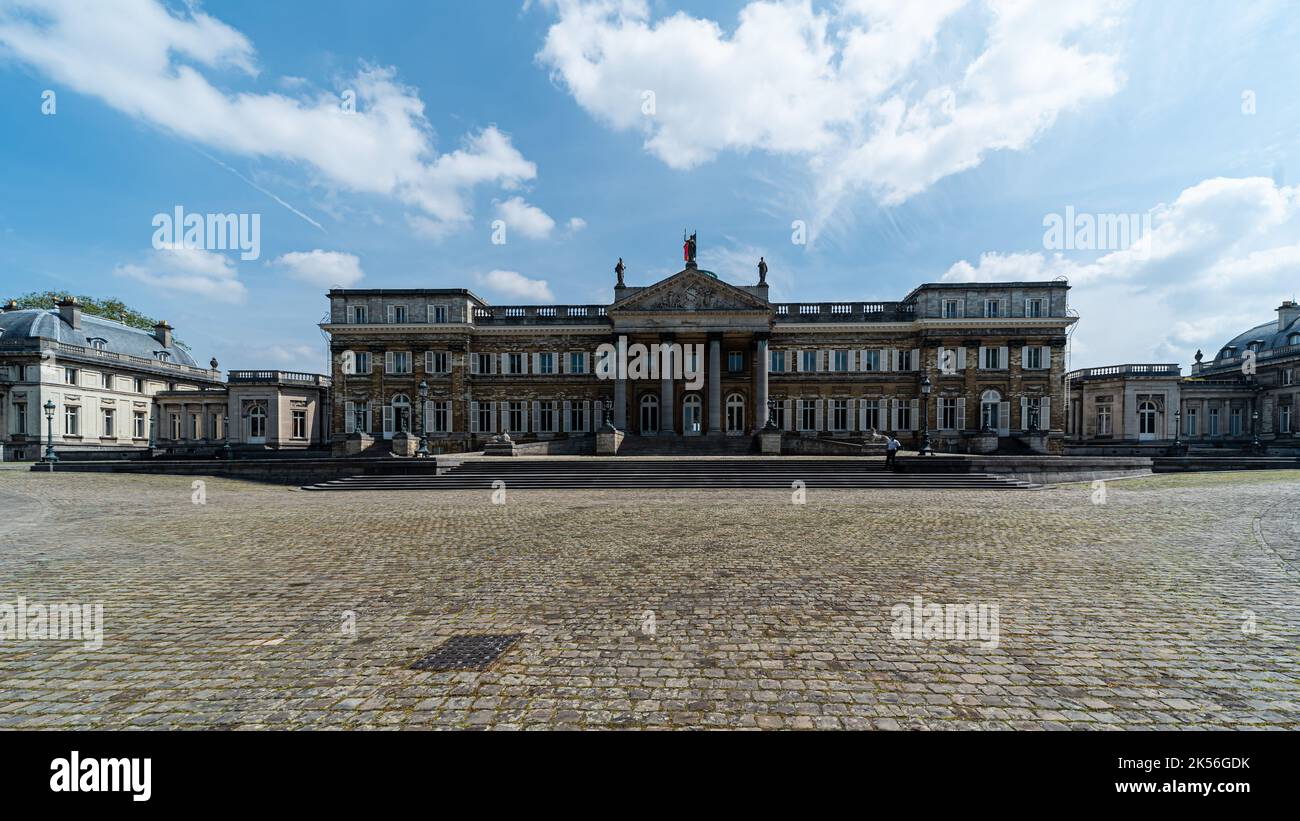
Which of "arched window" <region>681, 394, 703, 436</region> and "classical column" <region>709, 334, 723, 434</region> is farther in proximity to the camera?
"arched window" <region>681, 394, 703, 436</region>

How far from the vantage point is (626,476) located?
21.3 meters

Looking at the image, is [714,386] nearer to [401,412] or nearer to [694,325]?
[694,325]

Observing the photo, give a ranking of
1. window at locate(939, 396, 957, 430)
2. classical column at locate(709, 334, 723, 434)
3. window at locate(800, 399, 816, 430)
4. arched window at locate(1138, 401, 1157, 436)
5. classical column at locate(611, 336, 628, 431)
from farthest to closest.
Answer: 1. window at locate(800, 399, 816, 430)
2. arched window at locate(1138, 401, 1157, 436)
3. window at locate(939, 396, 957, 430)
4. classical column at locate(611, 336, 628, 431)
5. classical column at locate(709, 334, 723, 434)

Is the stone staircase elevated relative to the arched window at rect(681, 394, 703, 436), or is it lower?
lower

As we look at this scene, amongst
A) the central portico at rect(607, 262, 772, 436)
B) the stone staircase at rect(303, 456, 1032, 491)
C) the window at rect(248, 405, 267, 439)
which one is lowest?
the stone staircase at rect(303, 456, 1032, 491)

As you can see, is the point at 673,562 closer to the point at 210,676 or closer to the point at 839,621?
the point at 839,621

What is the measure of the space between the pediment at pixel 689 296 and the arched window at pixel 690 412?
23.8ft

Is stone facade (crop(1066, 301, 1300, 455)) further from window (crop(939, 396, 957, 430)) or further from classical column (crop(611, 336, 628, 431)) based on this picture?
classical column (crop(611, 336, 628, 431))

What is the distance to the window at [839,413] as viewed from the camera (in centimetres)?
4065

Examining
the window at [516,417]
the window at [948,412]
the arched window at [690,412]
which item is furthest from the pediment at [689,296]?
the window at [948,412]

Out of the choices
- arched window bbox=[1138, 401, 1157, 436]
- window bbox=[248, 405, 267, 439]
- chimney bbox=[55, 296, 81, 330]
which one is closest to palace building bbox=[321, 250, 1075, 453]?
window bbox=[248, 405, 267, 439]

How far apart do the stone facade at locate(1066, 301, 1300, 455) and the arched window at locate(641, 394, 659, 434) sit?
3196 centimetres

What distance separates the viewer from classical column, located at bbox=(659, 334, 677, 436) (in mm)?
38312

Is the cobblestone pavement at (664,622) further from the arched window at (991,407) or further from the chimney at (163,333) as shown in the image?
the chimney at (163,333)
